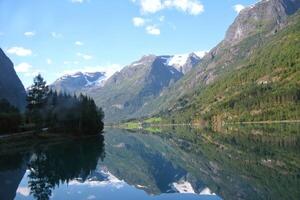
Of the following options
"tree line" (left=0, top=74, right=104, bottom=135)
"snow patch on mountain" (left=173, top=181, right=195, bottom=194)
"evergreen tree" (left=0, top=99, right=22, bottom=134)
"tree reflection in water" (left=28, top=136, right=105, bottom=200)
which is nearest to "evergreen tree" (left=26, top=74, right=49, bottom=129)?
"tree line" (left=0, top=74, right=104, bottom=135)

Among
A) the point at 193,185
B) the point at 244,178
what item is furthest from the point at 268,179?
the point at 193,185

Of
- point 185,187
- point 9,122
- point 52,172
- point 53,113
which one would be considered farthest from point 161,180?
point 53,113

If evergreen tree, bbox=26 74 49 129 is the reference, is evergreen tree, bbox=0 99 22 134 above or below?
below

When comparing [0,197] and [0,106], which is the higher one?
[0,106]

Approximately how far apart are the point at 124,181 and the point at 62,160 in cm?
2122

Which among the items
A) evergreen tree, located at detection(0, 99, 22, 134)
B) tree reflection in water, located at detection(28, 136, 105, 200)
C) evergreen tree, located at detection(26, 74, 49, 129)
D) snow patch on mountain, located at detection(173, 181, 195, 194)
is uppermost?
evergreen tree, located at detection(26, 74, 49, 129)

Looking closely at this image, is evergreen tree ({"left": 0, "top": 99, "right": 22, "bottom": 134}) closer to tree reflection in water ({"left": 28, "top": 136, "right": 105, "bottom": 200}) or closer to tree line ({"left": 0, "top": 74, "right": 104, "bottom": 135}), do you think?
tree line ({"left": 0, "top": 74, "right": 104, "bottom": 135})

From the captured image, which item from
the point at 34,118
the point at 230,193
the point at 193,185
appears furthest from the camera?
the point at 34,118

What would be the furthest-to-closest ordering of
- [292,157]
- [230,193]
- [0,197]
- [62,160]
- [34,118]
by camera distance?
[34,118] < [62,160] < [292,157] < [230,193] < [0,197]

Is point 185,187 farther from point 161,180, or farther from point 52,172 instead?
point 52,172

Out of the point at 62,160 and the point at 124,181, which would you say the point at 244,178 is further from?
the point at 62,160

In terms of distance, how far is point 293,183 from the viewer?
41.8 metres

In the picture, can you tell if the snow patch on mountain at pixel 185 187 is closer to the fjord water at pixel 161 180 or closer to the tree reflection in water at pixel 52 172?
the fjord water at pixel 161 180

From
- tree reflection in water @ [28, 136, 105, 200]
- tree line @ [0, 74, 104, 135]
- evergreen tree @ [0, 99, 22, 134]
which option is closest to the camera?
tree reflection in water @ [28, 136, 105, 200]
